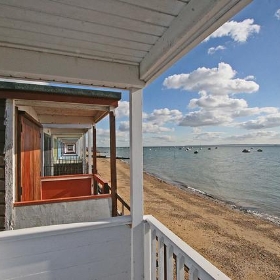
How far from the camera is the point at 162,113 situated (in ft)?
172

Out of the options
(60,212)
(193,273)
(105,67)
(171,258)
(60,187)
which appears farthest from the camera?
(60,187)

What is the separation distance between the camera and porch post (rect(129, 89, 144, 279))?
2.10 meters

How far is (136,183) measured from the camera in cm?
211

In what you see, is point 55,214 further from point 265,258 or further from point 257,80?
point 257,80

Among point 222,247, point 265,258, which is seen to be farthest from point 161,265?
point 265,258

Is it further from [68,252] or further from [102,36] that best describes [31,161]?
[102,36]

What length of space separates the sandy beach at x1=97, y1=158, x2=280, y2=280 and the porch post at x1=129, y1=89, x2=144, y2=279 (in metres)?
4.45

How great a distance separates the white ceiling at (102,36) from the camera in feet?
3.65

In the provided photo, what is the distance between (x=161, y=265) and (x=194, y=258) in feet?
1.92

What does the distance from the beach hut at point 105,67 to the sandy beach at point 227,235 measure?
4693 millimetres

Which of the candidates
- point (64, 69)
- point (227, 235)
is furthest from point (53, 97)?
point (227, 235)

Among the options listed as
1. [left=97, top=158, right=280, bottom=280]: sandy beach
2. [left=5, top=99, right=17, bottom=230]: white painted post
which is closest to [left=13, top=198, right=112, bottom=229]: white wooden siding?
[left=5, top=99, right=17, bottom=230]: white painted post

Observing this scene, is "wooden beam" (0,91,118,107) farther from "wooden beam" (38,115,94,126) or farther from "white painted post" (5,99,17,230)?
"wooden beam" (38,115,94,126)

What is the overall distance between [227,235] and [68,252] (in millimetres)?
7798
